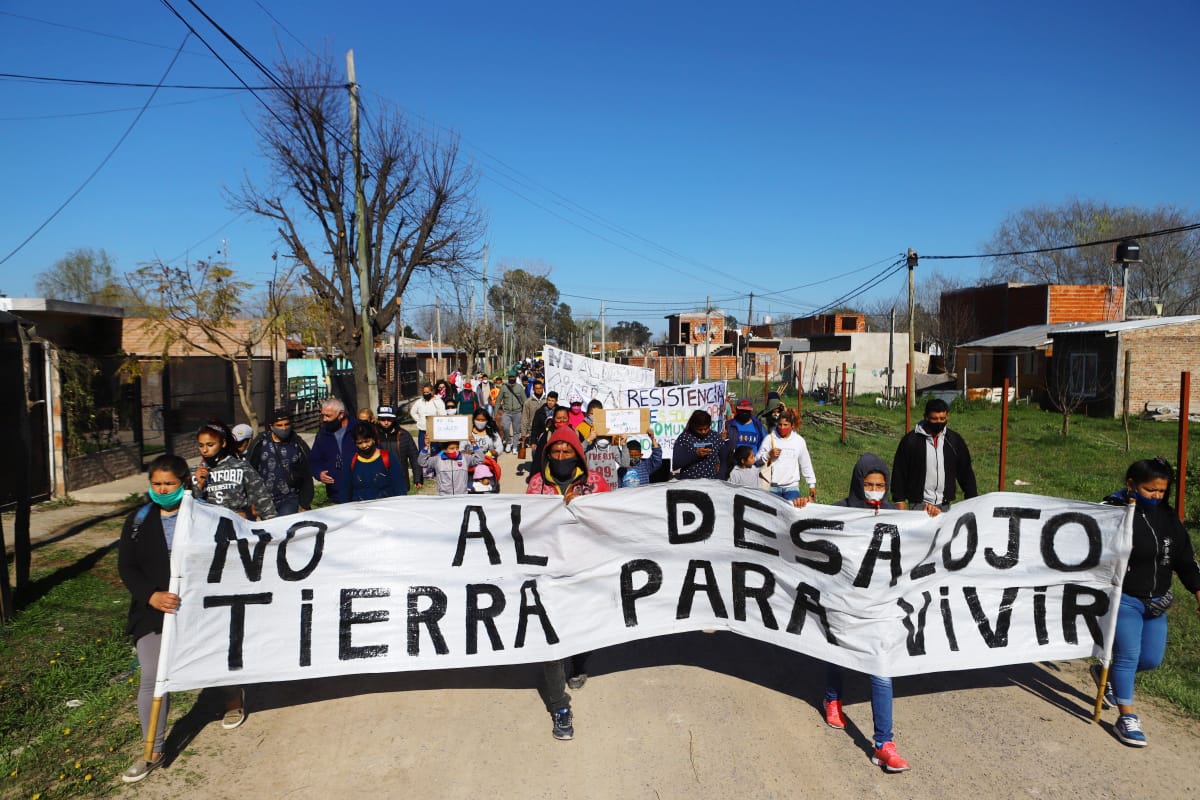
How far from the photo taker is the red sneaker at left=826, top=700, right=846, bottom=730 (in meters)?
4.87

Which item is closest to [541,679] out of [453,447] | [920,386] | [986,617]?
[986,617]

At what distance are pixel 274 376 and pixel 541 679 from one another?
20.6m

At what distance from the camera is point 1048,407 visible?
108 ft

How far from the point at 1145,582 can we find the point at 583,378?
14647mm

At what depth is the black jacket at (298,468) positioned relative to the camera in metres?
6.97

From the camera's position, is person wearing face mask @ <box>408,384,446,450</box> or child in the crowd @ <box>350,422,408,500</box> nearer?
child in the crowd @ <box>350,422,408,500</box>

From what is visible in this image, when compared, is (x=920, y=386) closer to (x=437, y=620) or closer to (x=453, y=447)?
(x=453, y=447)

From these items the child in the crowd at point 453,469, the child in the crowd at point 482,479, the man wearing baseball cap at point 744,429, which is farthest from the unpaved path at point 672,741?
the man wearing baseball cap at point 744,429

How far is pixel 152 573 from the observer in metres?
4.44

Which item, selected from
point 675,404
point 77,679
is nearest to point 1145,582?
point 77,679

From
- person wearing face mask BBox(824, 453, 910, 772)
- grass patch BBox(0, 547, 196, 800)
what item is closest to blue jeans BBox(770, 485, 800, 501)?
person wearing face mask BBox(824, 453, 910, 772)

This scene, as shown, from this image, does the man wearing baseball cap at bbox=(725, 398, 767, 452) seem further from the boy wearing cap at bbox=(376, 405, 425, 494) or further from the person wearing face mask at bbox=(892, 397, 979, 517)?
the boy wearing cap at bbox=(376, 405, 425, 494)

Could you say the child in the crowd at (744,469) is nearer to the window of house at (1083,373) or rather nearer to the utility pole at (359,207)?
the utility pole at (359,207)

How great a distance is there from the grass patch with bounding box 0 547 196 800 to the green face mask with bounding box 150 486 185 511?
1438mm
